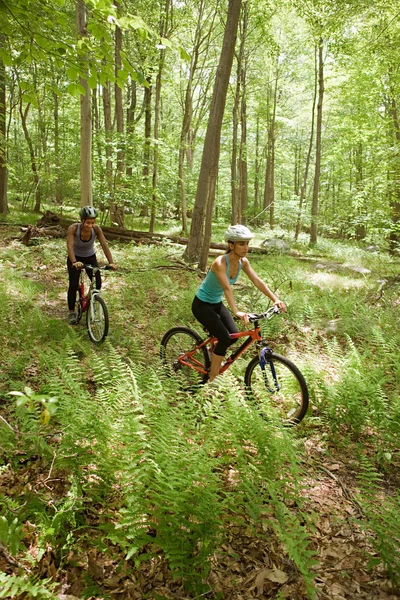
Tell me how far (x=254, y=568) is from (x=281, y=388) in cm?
236

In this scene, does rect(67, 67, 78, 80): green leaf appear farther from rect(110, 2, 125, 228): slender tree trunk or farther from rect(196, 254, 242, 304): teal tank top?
rect(110, 2, 125, 228): slender tree trunk

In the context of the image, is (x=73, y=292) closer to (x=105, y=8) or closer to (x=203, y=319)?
(x=203, y=319)

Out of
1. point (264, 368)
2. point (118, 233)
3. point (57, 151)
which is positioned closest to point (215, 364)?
point (264, 368)

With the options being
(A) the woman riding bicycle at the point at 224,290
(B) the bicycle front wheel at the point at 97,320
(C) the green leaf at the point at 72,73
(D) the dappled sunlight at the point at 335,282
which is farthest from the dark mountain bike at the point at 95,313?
(D) the dappled sunlight at the point at 335,282

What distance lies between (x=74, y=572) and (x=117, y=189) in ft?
47.5

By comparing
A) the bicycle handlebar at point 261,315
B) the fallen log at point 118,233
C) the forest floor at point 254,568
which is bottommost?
the forest floor at point 254,568

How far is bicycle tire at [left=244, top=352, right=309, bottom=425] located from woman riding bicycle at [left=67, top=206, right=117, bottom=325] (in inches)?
137

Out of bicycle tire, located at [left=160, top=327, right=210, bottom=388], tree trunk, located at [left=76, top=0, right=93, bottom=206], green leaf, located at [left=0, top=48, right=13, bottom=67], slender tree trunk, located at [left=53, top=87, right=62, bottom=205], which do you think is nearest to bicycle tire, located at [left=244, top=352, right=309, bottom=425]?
bicycle tire, located at [left=160, top=327, right=210, bottom=388]

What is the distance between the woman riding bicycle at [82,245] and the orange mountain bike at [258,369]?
2.17 meters

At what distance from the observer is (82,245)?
718 centimetres

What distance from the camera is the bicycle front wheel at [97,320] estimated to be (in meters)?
6.82

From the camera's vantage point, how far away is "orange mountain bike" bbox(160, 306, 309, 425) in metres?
4.61

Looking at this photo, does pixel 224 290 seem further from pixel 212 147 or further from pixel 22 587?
pixel 212 147

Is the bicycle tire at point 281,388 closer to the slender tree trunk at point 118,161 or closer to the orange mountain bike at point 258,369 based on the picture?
the orange mountain bike at point 258,369
